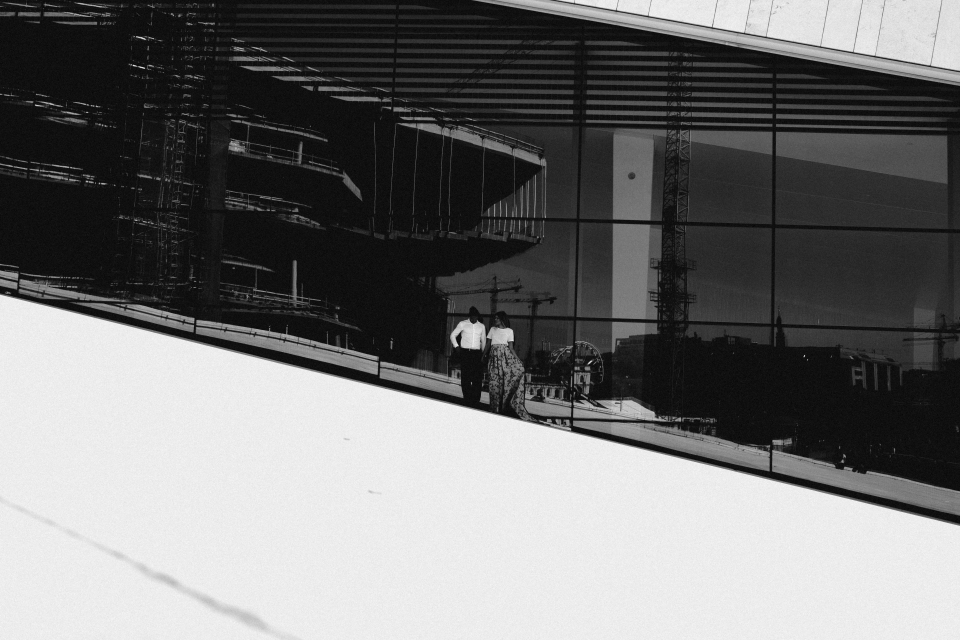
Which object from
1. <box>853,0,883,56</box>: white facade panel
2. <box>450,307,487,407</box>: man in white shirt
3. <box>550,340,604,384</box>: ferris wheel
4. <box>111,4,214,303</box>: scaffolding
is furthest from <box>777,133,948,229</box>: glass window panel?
<box>111,4,214,303</box>: scaffolding

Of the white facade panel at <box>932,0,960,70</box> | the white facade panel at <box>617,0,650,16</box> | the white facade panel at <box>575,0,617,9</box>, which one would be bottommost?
the white facade panel at <box>932,0,960,70</box>

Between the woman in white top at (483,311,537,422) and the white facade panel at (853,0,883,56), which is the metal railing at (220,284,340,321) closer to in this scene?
the woman in white top at (483,311,537,422)

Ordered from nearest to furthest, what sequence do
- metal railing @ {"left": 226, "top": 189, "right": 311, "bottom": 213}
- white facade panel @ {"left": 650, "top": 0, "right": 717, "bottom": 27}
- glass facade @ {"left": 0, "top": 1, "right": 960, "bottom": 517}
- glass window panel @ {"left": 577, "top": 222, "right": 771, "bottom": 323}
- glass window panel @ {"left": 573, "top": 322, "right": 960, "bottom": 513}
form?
white facade panel @ {"left": 650, "top": 0, "right": 717, "bottom": 27}
glass facade @ {"left": 0, "top": 1, "right": 960, "bottom": 517}
glass window panel @ {"left": 573, "top": 322, "right": 960, "bottom": 513}
glass window panel @ {"left": 577, "top": 222, "right": 771, "bottom": 323}
metal railing @ {"left": 226, "top": 189, "right": 311, "bottom": 213}

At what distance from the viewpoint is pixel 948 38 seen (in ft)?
27.9

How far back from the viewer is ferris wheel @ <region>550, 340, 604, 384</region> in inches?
512

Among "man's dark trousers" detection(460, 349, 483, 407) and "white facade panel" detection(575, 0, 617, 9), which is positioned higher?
"white facade panel" detection(575, 0, 617, 9)

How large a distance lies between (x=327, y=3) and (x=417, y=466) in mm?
7176

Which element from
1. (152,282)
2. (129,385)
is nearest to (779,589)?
(129,385)

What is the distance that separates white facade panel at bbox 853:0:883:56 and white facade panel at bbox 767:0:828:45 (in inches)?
17.8

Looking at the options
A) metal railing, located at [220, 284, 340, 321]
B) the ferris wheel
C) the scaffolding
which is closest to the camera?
the scaffolding

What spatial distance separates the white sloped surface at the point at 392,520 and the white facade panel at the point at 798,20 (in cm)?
572

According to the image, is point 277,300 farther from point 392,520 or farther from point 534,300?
point 392,520

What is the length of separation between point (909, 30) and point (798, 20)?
4.35ft

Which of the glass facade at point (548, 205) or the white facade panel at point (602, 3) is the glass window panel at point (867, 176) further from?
the white facade panel at point (602, 3)
